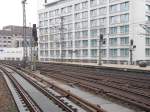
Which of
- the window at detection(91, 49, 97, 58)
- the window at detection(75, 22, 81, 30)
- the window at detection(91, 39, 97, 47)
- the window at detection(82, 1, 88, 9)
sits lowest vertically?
the window at detection(91, 49, 97, 58)

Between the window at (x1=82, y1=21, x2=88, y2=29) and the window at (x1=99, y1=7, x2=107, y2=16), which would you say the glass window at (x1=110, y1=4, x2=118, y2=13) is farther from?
the window at (x1=82, y1=21, x2=88, y2=29)

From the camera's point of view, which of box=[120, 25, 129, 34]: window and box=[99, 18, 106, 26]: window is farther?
box=[99, 18, 106, 26]: window

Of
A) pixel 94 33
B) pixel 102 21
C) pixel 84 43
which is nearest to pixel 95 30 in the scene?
pixel 94 33

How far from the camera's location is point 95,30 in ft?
301

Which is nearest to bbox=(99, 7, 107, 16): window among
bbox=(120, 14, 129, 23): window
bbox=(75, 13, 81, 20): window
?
bbox=(120, 14, 129, 23): window

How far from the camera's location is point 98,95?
20.0 m

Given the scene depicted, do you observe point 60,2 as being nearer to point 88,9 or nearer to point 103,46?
point 88,9

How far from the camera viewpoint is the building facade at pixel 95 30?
80.1 metres

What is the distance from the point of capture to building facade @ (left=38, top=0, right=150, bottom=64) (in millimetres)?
80125

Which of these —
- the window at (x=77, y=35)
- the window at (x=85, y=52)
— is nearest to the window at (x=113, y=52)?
the window at (x=85, y=52)

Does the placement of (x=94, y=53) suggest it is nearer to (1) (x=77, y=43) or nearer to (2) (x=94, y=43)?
(2) (x=94, y=43)

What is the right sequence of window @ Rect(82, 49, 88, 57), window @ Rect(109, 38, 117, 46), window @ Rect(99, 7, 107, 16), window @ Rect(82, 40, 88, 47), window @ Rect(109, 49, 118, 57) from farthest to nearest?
window @ Rect(82, 40, 88, 47)
window @ Rect(82, 49, 88, 57)
window @ Rect(99, 7, 107, 16)
window @ Rect(109, 38, 117, 46)
window @ Rect(109, 49, 118, 57)

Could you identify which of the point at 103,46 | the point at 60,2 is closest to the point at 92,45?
the point at 103,46

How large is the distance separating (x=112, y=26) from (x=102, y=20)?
5256 mm
